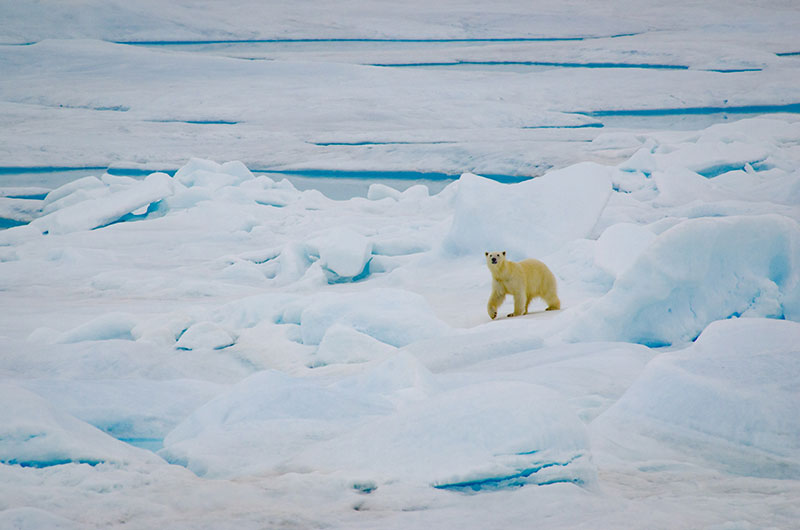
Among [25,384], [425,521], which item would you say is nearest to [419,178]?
[25,384]

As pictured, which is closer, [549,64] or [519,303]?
[519,303]

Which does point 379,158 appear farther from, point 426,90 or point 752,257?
point 752,257

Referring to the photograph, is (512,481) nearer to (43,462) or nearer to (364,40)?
(43,462)

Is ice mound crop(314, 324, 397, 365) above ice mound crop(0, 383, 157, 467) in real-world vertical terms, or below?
below

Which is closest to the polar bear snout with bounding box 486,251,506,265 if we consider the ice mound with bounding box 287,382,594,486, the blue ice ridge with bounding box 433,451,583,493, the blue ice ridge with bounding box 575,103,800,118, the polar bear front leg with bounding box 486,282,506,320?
the polar bear front leg with bounding box 486,282,506,320

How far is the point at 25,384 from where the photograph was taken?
2.71 metres

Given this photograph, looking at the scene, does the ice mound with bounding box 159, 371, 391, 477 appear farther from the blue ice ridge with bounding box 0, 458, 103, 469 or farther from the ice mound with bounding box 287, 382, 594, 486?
the blue ice ridge with bounding box 0, 458, 103, 469

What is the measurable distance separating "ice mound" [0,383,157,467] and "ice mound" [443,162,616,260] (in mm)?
3455

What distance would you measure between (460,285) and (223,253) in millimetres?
2251

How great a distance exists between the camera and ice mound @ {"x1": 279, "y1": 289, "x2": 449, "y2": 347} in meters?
3.79

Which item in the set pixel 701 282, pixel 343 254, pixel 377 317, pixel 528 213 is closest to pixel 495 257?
pixel 377 317

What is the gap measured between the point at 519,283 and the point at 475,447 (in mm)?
2190

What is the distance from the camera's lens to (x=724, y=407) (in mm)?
2199

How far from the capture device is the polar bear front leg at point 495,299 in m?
4.07
